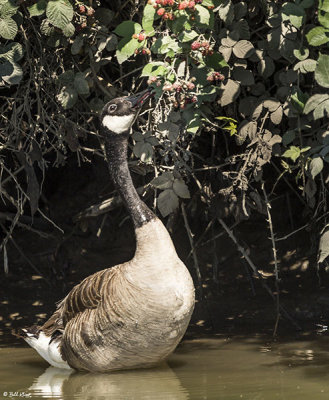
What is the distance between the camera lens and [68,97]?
232 inches

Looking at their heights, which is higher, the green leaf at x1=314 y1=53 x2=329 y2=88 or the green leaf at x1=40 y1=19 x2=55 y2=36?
the green leaf at x1=314 y1=53 x2=329 y2=88

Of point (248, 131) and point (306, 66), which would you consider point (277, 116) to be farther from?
point (306, 66)

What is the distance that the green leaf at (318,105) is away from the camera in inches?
200

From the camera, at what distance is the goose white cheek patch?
5.65m

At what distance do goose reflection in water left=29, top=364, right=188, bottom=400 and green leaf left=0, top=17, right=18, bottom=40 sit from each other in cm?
223

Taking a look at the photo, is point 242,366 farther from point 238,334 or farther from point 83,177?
point 83,177

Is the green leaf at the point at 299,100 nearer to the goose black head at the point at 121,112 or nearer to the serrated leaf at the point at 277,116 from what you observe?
the serrated leaf at the point at 277,116

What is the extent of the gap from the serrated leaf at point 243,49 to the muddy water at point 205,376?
1.98m

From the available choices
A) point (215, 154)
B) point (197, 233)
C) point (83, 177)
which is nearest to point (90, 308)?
point (215, 154)

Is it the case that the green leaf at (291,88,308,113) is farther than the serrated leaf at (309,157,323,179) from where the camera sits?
Yes

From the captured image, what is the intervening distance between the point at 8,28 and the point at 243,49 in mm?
1527

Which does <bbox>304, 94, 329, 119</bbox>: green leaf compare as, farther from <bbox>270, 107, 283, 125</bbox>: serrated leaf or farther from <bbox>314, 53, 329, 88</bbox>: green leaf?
<bbox>270, 107, 283, 125</bbox>: serrated leaf

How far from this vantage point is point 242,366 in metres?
5.41

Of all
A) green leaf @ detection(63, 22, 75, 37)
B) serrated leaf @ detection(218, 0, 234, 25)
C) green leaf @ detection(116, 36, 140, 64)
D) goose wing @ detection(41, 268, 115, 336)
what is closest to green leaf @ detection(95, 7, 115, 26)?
green leaf @ detection(63, 22, 75, 37)
